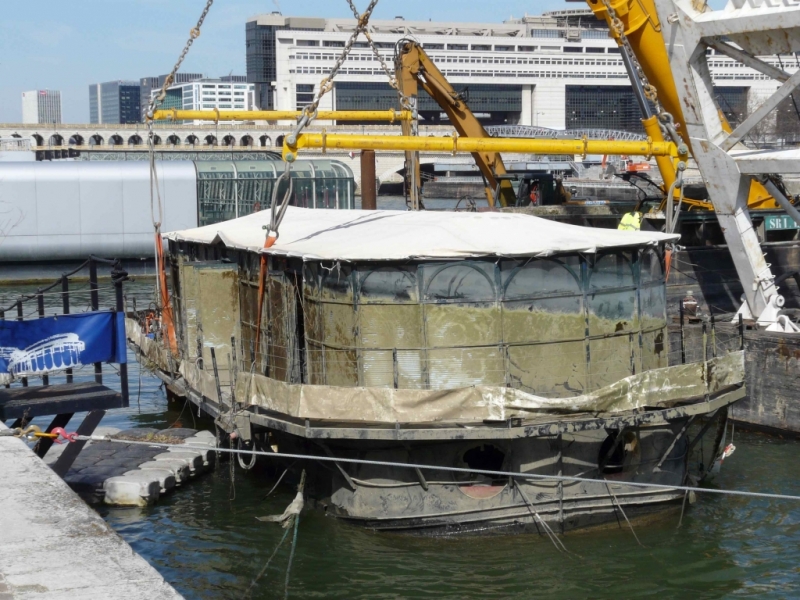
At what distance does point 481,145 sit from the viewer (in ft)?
63.2

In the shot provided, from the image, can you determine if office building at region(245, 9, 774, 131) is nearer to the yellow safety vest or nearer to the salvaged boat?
the yellow safety vest

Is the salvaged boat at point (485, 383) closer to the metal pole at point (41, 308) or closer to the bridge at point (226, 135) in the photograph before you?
the metal pole at point (41, 308)

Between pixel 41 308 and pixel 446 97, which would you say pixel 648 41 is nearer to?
pixel 446 97

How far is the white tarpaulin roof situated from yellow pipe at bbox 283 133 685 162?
51.1 inches

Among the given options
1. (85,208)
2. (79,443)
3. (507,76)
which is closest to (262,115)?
(79,443)

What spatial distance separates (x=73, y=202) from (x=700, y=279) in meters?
32.5

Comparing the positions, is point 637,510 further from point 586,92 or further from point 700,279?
point 586,92

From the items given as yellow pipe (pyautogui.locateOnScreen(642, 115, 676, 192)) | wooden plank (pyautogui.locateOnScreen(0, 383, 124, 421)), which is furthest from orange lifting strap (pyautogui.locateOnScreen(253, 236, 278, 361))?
yellow pipe (pyautogui.locateOnScreen(642, 115, 676, 192))

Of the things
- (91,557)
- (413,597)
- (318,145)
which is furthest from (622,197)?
(91,557)

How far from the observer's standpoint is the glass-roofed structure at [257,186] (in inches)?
2034

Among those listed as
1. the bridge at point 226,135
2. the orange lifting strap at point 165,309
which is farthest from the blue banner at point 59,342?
the bridge at point 226,135

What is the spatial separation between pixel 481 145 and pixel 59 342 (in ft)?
27.6

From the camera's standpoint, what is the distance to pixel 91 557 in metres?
8.34

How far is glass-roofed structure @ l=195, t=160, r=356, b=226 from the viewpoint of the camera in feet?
169
